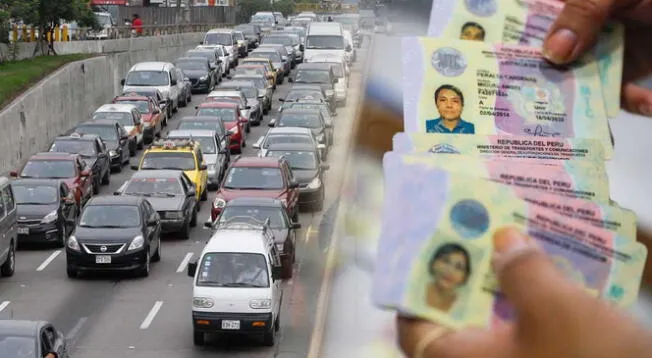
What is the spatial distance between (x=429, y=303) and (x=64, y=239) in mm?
26540

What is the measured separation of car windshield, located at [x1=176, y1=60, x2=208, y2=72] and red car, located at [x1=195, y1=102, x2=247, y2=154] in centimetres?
1188

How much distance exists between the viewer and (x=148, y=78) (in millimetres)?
47188

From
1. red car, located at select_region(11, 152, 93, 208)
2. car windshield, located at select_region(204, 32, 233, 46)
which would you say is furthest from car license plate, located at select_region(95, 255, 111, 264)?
car windshield, located at select_region(204, 32, 233, 46)

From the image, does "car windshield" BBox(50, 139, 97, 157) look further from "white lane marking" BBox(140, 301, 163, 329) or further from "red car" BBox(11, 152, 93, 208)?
"white lane marking" BBox(140, 301, 163, 329)

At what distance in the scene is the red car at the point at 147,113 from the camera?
137ft

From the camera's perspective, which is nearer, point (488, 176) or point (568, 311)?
point (568, 311)

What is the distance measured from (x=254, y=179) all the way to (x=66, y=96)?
630 inches

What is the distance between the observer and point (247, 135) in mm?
44031

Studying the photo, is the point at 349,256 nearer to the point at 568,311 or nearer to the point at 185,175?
the point at 568,311

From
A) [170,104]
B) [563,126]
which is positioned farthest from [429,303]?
[170,104]

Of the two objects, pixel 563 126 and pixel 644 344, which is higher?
pixel 563 126

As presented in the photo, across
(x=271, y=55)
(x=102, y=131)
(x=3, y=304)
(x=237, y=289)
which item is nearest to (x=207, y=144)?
(x=102, y=131)

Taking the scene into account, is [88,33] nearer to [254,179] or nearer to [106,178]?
[106,178]

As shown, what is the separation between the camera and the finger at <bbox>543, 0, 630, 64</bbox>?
2.41 meters
